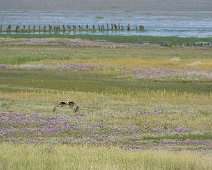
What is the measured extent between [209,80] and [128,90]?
7.68 meters

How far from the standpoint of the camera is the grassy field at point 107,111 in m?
18.2

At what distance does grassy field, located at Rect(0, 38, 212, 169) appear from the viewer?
59.6ft

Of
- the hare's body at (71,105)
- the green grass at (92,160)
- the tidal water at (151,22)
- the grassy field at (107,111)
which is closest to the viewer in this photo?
the green grass at (92,160)

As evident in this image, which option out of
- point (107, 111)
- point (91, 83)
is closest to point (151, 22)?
point (91, 83)

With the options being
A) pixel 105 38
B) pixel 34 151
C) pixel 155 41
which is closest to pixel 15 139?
pixel 34 151

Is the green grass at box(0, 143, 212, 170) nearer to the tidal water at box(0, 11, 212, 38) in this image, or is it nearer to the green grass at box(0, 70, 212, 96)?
the green grass at box(0, 70, 212, 96)

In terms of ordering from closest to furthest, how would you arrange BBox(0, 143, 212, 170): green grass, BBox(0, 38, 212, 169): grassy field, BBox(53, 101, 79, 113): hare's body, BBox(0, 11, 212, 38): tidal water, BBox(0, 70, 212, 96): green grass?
BBox(0, 143, 212, 170): green grass → BBox(0, 38, 212, 169): grassy field → BBox(53, 101, 79, 113): hare's body → BBox(0, 70, 212, 96): green grass → BBox(0, 11, 212, 38): tidal water

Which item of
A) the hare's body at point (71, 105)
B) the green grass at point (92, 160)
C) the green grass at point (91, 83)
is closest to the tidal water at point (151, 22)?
the green grass at point (91, 83)

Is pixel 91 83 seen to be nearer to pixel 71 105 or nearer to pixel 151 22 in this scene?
pixel 71 105

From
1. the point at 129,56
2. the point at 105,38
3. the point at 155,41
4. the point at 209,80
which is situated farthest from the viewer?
the point at 105,38

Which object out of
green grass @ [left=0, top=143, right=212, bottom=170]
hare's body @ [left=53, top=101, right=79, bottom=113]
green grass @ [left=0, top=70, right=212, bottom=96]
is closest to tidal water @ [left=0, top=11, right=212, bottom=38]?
green grass @ [left=0, top=70, right=212, bottom=96]

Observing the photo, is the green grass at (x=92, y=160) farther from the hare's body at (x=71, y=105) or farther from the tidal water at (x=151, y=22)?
the tidal water at (x=151, y=22)

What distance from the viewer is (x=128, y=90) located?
41.6m

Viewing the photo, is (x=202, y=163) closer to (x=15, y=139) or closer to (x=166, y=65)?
(x=15, y=139)
